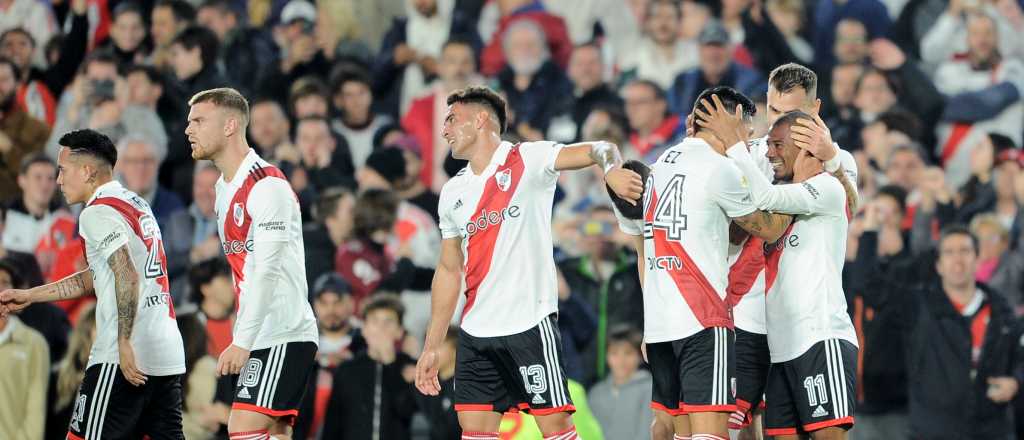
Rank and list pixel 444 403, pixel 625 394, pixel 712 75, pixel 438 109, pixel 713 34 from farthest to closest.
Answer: pixel 438 109 → pixel 713 34 → pixel 712 75 → pixel 625 394 → pixel 444 403

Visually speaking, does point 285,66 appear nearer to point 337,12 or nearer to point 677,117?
point 337,12

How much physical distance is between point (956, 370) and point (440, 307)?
529cm

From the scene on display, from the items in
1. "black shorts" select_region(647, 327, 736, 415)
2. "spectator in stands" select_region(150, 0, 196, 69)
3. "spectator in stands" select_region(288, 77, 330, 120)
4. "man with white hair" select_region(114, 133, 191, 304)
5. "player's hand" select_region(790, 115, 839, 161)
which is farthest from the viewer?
"spectator in stands" select_region(150, 0, 196, 69)

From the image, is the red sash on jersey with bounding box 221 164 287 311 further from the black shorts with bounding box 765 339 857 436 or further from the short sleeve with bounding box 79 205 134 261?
the black shorts with bounding box 765 339 857 436

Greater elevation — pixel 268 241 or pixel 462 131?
pixel 462 131

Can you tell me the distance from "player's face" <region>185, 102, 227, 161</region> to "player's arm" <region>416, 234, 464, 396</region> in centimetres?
149

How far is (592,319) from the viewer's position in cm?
1176

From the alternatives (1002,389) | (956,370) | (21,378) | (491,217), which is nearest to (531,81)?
(956,370)

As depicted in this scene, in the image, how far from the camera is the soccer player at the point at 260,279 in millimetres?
7660

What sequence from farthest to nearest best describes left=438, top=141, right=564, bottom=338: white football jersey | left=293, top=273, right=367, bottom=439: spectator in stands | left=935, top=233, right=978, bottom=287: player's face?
left=293, top=273, right=367, bottom=439: spectator in stands < left=935, top=233, right=978, bottom=287: player's face < left=438, top=141, right=564, bottom=338: white football jersey

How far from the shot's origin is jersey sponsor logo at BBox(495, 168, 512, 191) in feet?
25.7

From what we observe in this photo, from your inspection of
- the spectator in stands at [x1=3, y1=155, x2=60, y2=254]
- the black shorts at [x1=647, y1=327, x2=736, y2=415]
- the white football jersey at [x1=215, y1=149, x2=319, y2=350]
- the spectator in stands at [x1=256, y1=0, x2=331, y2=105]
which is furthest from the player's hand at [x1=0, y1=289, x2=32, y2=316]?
the spectator in stands at [x1=256, y1=0, x2=331, y2=105]

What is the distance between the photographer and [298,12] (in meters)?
15.0

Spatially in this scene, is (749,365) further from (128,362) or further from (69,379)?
(69,379)
